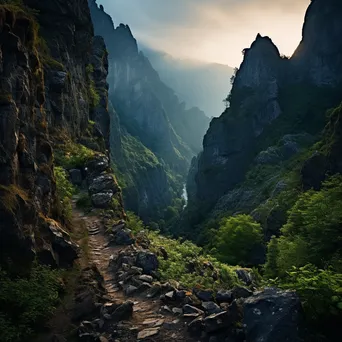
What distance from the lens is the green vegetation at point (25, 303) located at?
6.55 m

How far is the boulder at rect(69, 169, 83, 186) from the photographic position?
21.9 metres

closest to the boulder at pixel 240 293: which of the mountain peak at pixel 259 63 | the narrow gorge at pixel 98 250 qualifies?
the narrow gorge at pixel 98 250

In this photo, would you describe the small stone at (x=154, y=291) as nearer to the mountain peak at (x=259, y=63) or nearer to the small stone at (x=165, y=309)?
the small stone at (x=165, y=309)

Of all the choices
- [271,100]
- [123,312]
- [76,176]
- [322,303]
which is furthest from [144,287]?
[271,100]

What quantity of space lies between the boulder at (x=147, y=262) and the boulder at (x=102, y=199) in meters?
7.16

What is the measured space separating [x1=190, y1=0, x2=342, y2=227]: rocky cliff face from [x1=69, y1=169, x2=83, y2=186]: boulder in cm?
6332

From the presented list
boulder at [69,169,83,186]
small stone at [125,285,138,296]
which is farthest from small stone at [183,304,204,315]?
boulder at [69,169,83,186]

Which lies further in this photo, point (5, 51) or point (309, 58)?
point (309, 58)

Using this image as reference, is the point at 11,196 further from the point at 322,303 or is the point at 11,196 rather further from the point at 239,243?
the point at 239,243

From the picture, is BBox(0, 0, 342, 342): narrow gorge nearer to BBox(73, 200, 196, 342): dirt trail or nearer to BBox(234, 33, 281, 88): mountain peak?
BBox(73, 200, 196, 342): dirt trail

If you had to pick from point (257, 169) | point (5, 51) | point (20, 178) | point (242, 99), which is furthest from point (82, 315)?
point (242, 99)

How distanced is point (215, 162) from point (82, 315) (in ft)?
283

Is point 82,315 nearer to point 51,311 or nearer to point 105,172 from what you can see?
point 51,311

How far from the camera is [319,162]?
33.1 meters
